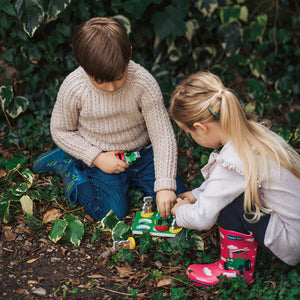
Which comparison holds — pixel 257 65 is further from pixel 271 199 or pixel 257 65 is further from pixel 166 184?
pixel 271 199

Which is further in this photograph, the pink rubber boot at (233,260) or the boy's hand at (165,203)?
the boy's hand at (165,203)

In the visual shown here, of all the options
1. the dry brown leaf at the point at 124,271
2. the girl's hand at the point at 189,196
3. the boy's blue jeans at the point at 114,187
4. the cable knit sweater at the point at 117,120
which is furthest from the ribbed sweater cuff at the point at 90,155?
the dry brown leaf at the point at 124,271

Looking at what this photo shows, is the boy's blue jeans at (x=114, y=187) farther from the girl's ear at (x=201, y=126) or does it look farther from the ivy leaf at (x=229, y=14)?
the ivy leaf at (x=229, y=14)

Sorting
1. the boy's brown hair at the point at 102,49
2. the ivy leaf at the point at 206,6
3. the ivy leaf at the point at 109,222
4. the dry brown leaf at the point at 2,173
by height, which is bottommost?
the ivy leaf at the point at 109,222

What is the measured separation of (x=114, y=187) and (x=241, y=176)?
3.15ft

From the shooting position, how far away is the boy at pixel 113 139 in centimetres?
234

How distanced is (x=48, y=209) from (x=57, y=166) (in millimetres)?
344

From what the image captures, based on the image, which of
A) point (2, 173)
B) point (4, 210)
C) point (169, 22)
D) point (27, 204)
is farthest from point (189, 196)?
point (169, 22)

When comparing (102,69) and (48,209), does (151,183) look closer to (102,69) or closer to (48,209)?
(48,209)

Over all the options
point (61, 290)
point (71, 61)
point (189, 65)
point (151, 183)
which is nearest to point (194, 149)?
point (151, 183)

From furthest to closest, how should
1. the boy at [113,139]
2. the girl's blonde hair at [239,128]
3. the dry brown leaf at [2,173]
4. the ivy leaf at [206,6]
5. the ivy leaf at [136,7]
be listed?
the ivy leaf at [206,6]
the ivy leaf at [136,7]
the dry brown leaf at [2,173]
the boy at [113,139]
the girl's blonde hair at [239,128]

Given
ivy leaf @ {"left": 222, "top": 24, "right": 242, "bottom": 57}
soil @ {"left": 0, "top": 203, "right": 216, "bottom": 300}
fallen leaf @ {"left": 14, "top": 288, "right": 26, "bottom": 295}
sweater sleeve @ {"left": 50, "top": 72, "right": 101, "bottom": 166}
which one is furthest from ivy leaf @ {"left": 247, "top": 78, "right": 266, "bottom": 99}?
fallen leaf @ {"left": 14, "top": 288, "right": 26, "bottom": 295}

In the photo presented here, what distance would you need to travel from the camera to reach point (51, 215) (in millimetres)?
2463

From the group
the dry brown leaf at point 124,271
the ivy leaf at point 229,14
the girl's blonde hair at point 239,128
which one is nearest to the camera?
the girl's blonde hair at point 239,128
